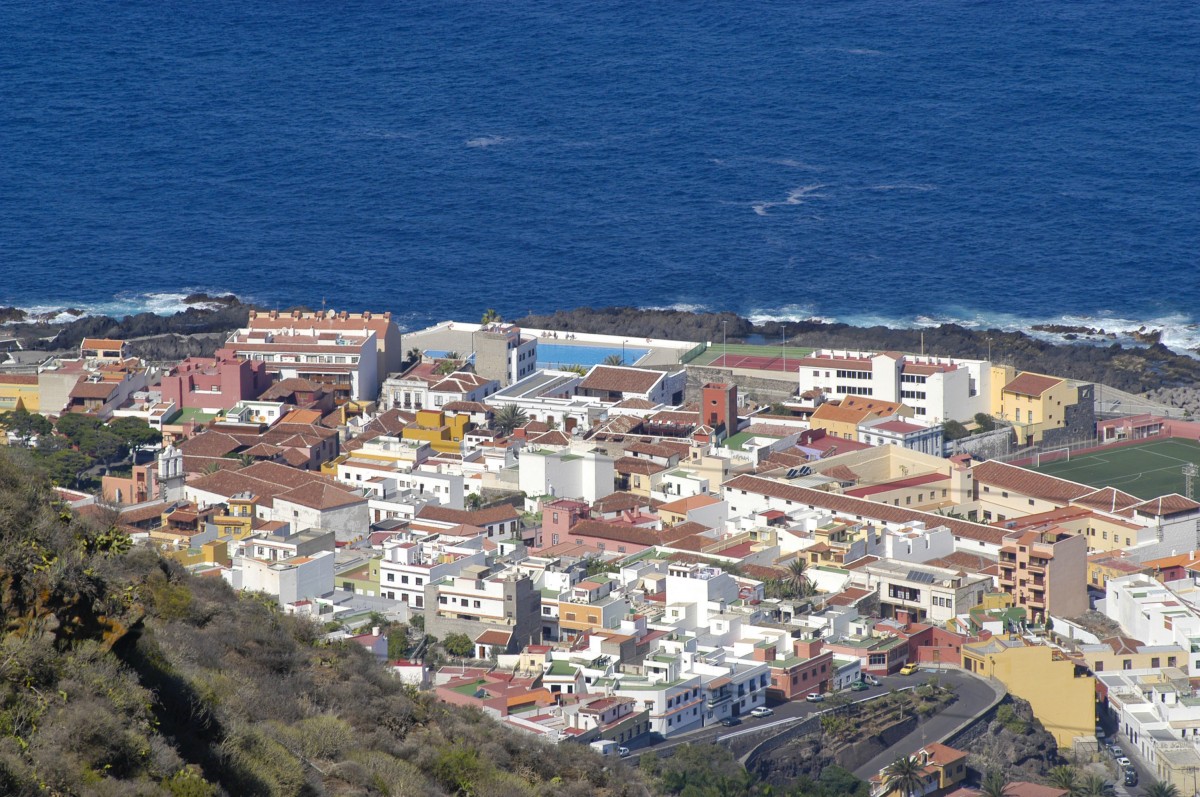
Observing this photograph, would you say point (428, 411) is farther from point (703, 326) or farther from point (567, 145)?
point (567, 145)

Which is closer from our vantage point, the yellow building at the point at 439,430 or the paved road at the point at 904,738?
the paved road at the point at 904,738

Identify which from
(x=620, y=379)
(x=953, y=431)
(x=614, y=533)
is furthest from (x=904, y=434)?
(x=614, y=533)

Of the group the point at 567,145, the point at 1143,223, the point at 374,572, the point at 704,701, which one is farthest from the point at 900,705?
the point at 567,145

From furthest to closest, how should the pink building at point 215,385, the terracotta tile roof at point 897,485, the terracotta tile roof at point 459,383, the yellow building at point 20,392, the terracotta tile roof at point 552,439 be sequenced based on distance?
the yellow building at point 20,392, the terracotta tile roof at point 459,383, the pink building at point 215,385, the terracotta tile roof at point 552,439, the terracotta tile roof at point 897,485

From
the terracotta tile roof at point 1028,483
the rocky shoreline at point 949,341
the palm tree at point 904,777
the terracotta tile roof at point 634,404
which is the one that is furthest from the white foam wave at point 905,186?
the palm tree at point 904,777

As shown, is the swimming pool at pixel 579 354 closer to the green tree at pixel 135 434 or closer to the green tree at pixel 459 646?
the green tree at pixel 135 434

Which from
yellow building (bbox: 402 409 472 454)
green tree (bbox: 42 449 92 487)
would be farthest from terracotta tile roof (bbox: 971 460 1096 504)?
green tree (bbox: 42 449 92 487)

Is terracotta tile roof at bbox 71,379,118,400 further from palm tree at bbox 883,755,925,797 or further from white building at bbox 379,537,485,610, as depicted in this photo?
palm tree at bbox 883,755,925,797

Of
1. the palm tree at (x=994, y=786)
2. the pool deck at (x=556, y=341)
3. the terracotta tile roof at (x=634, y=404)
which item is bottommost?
the palm tree at (x=994, y=786)
